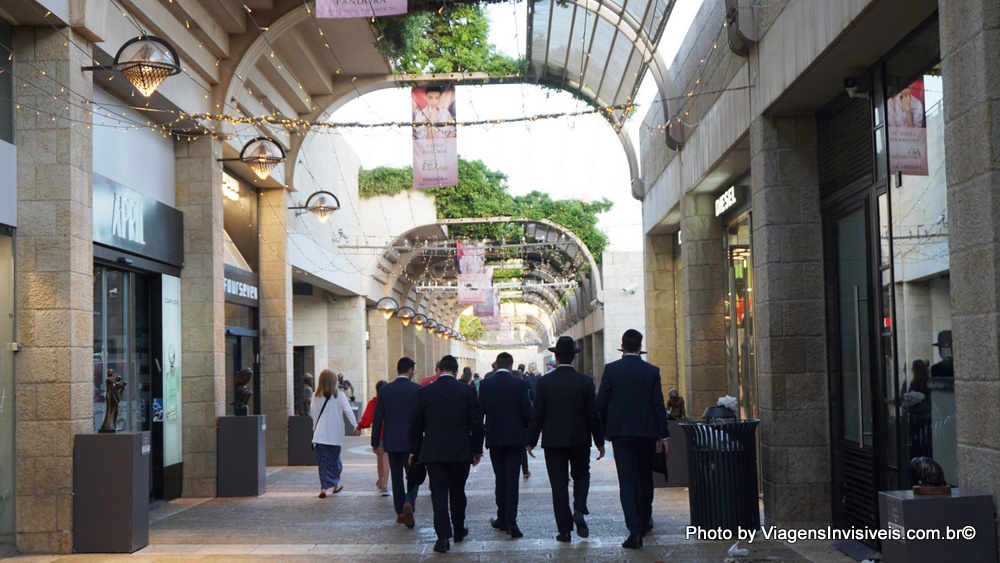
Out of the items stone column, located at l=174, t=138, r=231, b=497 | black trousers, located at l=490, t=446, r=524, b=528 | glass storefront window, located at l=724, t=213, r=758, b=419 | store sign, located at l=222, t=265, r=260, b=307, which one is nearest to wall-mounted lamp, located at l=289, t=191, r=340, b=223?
store sign, located at l=222, t=265, r=260, b=307

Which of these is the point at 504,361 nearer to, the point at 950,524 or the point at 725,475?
the point at 725,475

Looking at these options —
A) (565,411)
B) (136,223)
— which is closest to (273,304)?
(136,223)

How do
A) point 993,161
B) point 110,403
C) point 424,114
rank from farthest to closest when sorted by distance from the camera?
point 424,114 < point 110,403 < point 993,161

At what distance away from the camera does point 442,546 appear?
8578 mm

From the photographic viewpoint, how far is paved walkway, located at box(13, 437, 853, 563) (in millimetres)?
8281

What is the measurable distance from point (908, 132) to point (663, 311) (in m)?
10.1

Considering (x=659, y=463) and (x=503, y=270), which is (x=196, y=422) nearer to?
(x=659, y=463)

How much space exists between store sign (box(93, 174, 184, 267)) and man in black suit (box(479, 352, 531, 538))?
4361mm

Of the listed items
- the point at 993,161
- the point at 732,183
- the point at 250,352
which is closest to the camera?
the point at 993,161

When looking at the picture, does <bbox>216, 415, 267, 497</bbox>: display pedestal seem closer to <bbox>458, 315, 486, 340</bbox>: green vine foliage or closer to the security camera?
the security camera

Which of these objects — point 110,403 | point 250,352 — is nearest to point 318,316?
point 250,352

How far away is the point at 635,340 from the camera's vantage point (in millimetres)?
8828

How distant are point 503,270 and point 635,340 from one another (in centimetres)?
3195

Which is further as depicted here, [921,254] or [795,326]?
[795,326]
